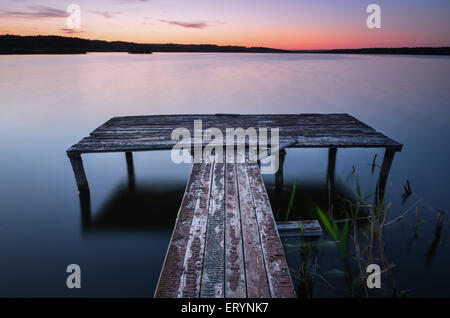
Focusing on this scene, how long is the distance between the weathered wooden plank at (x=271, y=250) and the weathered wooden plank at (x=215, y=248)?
40cm

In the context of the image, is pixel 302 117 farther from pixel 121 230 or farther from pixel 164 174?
pixel 121 230

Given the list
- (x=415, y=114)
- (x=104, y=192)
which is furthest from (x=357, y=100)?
(x=104, y=192)

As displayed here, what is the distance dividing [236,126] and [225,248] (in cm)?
372

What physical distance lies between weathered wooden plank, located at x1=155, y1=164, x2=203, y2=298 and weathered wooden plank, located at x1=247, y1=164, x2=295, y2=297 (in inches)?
29.7

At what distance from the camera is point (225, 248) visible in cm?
269

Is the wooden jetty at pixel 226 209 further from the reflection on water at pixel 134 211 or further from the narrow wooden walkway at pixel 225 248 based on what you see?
the reflection on water at pixel 134 211

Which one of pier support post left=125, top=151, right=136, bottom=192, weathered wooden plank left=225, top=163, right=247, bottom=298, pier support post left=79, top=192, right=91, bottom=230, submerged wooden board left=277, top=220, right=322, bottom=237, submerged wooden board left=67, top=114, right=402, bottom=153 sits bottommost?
pier support post left=79, top=192, right=91, bottom=230

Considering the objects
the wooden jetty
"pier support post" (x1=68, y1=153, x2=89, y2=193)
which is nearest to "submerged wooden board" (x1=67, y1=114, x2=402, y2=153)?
the wooden jetty

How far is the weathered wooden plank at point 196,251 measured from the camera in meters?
2.25

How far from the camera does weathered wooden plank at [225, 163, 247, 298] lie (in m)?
2.25

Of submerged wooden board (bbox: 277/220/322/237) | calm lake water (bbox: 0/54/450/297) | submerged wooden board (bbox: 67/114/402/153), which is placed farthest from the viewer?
submerged wooden board (bbox: 67/114/402/153)

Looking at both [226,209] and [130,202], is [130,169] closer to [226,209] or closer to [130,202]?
[130,202]

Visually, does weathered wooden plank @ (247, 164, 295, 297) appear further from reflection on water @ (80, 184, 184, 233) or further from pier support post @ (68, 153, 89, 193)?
pier support post @ (68, 153, 89, 193)

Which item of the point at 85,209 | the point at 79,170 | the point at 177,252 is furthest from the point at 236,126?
the point at 177,252
